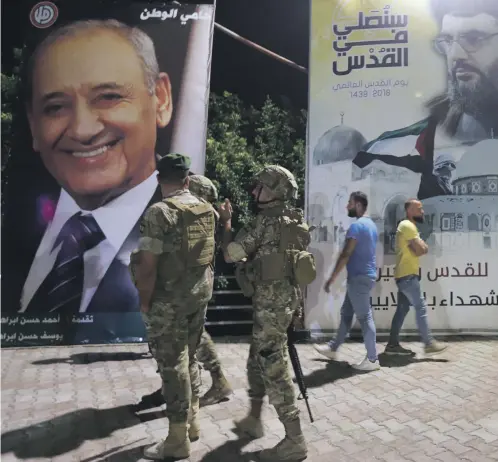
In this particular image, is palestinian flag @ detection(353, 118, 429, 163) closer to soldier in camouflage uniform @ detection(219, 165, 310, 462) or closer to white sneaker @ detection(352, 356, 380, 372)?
white sneaker @ detection(352, 356, 380, 372)

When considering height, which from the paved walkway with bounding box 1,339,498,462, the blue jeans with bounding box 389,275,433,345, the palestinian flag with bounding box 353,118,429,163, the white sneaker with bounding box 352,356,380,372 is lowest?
the paved walkway with bounding box 1,339,498,462

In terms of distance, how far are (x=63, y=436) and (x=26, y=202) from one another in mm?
3150

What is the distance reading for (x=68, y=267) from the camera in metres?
5.96

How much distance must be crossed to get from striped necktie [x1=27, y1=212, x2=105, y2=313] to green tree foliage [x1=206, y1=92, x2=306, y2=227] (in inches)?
65.6

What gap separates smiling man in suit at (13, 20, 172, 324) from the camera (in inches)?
229

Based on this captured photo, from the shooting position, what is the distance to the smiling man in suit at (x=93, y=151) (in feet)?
19.1

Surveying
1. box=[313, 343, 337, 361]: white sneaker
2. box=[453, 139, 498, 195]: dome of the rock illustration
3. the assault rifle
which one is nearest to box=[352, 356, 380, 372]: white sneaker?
box=[313, 343, 337, 361]: white sneaker

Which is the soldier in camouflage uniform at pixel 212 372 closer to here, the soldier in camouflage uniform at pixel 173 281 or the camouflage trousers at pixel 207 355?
the camouflage trousers at pixel 207 355

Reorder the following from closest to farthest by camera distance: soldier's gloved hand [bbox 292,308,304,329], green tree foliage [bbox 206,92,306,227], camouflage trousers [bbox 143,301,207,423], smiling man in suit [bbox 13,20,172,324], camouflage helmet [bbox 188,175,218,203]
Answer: camouflage trousers [bbox 143,301,207,423] < soldier's gloved hand [bbox 292,308,304,329] < camouflage helmet [bbox 188,175,218,203] < smiling man in suit [bbox 13,20,172,324] < green tree foliage [bbox 206,92,306,227]

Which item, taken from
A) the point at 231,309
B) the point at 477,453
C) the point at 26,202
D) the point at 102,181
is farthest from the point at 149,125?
the point at 477,453

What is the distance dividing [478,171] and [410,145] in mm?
923

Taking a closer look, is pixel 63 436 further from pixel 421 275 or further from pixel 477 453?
pixel 421 275

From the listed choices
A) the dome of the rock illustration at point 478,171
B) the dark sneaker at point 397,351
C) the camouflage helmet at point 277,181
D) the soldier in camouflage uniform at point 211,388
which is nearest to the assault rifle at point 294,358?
the soldier in camouflage uniform at point 211,388

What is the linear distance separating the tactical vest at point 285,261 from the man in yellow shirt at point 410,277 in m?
2.52
